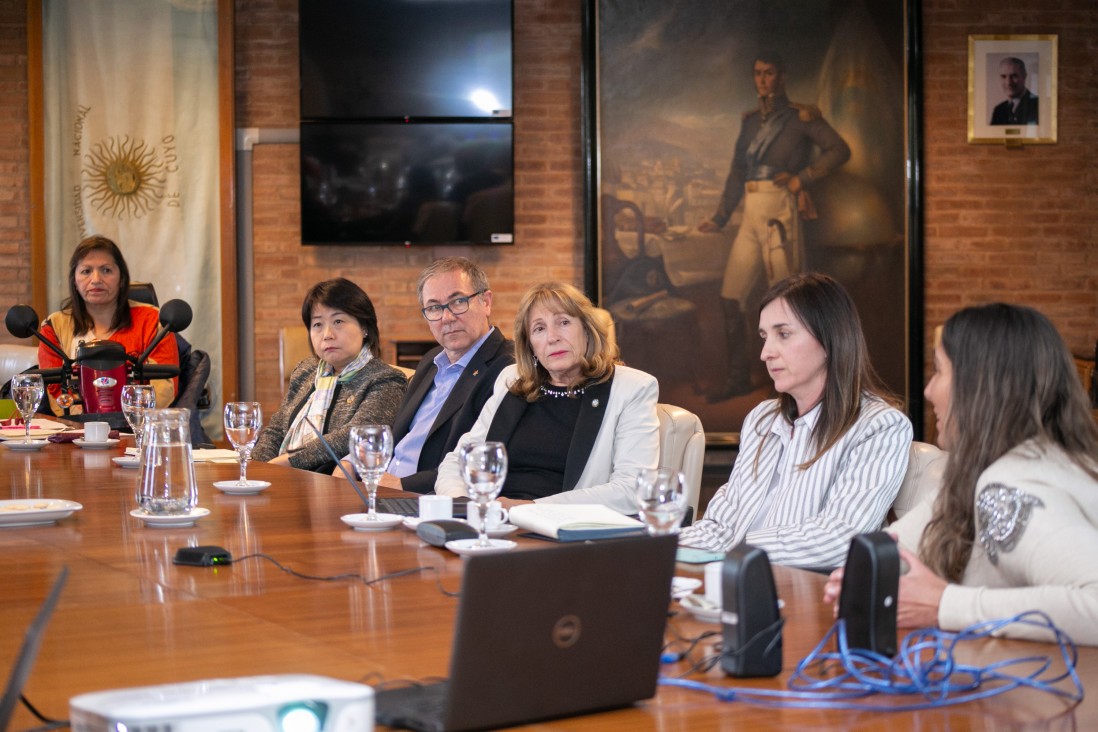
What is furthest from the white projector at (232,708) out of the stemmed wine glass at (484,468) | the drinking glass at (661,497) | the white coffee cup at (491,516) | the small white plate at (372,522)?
the small white plate at (372,522)

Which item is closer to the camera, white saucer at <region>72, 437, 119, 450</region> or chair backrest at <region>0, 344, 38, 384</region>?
white saucer at <region>72, 437, 119, 450</region>

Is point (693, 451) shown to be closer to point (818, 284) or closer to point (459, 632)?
point (818, 284)

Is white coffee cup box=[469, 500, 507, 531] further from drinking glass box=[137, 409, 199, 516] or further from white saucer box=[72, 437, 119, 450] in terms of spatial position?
white saucer box=[72, 437, 119, 450]

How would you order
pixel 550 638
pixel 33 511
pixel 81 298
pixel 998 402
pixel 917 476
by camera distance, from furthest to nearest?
pixel 81 298 < pixel 917 476 < pixel 33 511 < pixel 998 402 < pixel 550 638

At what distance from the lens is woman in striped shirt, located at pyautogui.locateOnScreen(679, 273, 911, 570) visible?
8.23 ft

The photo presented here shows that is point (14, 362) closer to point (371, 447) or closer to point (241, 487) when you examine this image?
point (241, 487)

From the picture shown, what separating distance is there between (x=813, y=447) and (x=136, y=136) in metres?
5.46

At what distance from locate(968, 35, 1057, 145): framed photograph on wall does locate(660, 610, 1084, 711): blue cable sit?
6543 millimetres

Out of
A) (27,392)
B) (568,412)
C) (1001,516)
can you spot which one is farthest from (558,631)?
(27,392)

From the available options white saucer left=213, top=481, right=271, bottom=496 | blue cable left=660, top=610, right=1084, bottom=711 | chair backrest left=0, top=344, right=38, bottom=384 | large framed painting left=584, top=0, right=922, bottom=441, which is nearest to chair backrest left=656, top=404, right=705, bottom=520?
white saucer left=213, top=481, right=271, bottom=496

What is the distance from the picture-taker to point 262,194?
7.30 metres

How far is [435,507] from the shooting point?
2344mm

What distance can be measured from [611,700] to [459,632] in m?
0.21

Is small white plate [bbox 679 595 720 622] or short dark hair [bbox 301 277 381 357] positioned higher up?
short dark hair [bbox 301 277 381 357]
